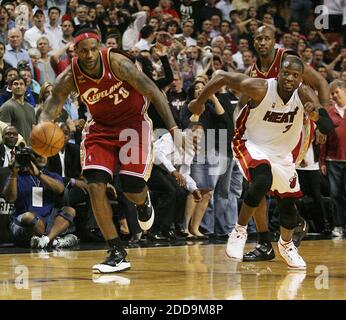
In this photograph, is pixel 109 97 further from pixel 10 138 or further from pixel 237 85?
pixel 10 138

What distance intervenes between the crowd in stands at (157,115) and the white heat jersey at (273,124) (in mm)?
2524

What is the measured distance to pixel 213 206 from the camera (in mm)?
12289

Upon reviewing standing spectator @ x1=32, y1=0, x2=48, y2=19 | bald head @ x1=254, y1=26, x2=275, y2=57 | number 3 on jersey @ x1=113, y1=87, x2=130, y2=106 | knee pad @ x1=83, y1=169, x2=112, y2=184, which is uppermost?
standing spectator @ x1=32, y1=0, x2=48, y2=19

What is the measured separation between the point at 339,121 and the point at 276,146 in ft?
17.9

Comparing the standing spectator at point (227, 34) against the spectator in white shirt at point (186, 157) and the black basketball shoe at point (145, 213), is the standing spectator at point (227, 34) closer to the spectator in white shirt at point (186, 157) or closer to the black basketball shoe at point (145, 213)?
the spectator in white shirt at point (186, 157)

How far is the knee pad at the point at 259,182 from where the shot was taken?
7840 mm

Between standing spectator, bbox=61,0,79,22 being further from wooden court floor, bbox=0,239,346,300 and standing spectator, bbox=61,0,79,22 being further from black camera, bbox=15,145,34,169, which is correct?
wooden court floor, bbox=0,239,346,300

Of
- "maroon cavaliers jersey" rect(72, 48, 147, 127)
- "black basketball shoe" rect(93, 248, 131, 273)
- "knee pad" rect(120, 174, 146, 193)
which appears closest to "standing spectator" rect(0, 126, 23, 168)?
"knee pad" rect(120, 174, 146, 193)

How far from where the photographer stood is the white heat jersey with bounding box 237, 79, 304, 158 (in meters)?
7.90

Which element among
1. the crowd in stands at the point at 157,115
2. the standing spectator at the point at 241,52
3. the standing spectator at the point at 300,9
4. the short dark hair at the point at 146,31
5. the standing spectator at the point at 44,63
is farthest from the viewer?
the standing spectator at the point at 300,9

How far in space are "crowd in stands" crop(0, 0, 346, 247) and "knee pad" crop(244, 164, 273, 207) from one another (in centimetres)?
265

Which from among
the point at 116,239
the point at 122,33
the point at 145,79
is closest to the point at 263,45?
the point at 145,79

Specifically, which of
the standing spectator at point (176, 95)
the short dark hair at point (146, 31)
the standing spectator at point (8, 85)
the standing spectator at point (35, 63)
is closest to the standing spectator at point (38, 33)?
the standing spectator at point (35, 63)

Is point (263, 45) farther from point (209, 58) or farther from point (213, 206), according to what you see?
point (209, 58)
